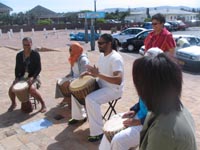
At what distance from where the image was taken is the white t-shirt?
12.7 feet

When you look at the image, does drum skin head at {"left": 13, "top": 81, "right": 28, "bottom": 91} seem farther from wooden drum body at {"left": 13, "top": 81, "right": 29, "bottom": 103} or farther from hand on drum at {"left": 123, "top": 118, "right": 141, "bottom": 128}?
hand on drum at {"left": 123, "top": 118, "right": 141, "bottom": 128}

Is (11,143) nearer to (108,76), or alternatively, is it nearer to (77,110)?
(77,110)

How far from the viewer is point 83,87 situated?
4.11 m

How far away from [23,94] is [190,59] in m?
7.01

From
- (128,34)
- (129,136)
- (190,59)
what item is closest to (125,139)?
(129,136)

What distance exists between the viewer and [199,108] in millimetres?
5523

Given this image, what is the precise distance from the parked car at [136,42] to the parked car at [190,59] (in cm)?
666

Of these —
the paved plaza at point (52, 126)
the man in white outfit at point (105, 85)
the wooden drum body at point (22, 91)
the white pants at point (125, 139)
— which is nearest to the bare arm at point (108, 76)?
the man in white outfit at point (105, 85)

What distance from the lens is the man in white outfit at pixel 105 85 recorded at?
12.7ft

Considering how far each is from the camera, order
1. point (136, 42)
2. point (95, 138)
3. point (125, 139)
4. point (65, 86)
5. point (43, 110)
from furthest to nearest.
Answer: point (136, 42)
point (43, 110)
point (65, 86)
point (95, 138)
point (125, 139)

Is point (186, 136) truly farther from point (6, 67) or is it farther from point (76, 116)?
point (6, 67)

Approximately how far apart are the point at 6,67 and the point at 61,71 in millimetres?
2232

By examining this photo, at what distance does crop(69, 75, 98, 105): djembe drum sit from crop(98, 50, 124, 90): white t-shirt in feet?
0.34

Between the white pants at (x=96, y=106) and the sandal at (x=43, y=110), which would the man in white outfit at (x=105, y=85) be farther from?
the sandal at (x=43, y=110)
